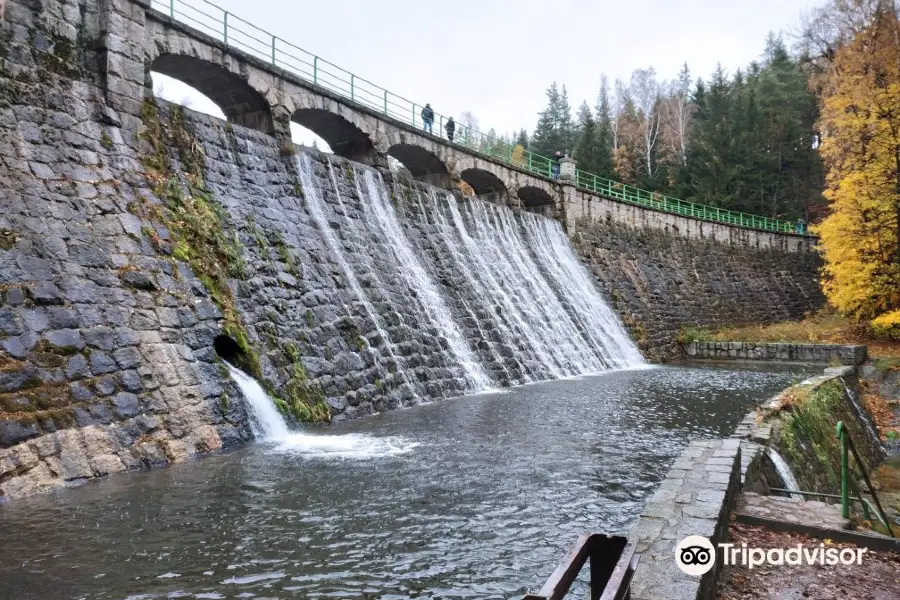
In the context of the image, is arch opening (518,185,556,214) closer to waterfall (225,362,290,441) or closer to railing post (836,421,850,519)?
waterfall (225,362,290,441)

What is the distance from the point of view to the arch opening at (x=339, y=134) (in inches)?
630

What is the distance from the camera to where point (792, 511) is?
5.13 meters

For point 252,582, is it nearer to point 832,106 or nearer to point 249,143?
point 249,143

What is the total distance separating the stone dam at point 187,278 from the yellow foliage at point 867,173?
9486 mm

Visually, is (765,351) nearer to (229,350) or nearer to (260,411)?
(260,411)

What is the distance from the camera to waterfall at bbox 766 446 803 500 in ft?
22.8

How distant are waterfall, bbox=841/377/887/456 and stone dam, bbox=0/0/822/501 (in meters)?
6.62

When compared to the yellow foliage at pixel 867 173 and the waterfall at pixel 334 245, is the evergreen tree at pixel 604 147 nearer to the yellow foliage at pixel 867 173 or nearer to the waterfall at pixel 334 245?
the yellow foliage at pixel 867 173

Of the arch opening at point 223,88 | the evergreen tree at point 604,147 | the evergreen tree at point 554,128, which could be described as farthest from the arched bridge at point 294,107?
the evergreen tree at point 554,128

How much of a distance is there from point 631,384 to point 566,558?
13.4 metres

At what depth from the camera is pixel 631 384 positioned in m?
15.2

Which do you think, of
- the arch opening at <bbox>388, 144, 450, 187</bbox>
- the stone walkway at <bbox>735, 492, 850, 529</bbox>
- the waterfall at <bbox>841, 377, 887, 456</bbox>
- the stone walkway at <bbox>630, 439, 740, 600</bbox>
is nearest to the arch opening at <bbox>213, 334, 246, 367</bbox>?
the stone walkway at <bbox>630, 439, 740, 600</bbox>

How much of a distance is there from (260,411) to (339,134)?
10235 mm

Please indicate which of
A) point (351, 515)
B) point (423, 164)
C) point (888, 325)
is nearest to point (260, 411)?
point (351, 515)
